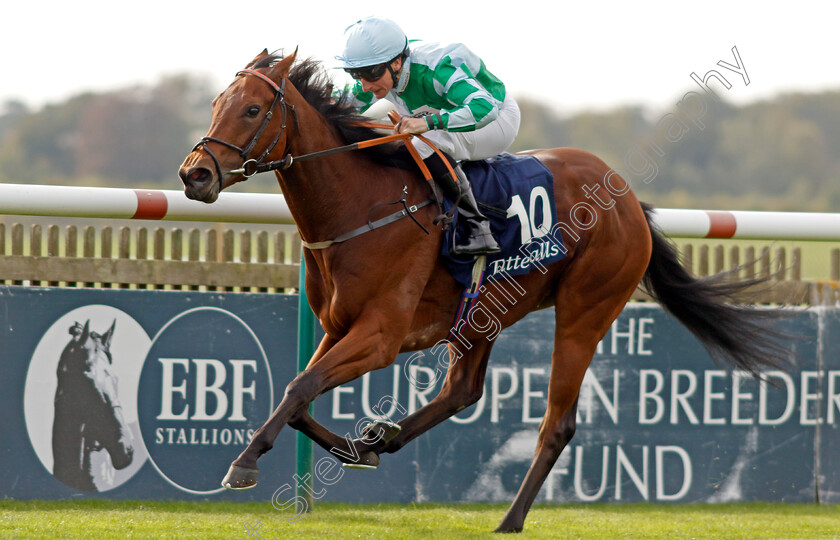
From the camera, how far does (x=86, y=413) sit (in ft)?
16.5

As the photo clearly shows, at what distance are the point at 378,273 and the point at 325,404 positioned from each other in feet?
4.99

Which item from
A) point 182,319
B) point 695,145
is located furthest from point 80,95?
point 182,319

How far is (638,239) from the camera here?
5.02 meters

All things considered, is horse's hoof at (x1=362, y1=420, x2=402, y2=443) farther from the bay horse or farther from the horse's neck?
the horse's neck

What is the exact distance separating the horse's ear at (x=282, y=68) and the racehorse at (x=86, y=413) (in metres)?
1.96

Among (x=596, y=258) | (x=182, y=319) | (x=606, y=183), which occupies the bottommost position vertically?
(x=182, y=319)

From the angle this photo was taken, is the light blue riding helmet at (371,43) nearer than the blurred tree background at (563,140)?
Yes

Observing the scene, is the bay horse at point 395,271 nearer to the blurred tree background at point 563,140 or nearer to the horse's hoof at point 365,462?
the horse's hoof at point 365,462

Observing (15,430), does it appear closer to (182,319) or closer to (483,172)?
(182,319)

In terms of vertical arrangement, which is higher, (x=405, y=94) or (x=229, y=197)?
(x=405, y=94)

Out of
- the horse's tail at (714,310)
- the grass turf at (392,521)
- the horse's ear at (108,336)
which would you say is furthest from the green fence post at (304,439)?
the horse's tail at (714,310)

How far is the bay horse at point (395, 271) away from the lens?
376 cm

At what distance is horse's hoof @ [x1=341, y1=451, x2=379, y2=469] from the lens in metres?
4.30

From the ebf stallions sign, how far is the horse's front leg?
1.31m
